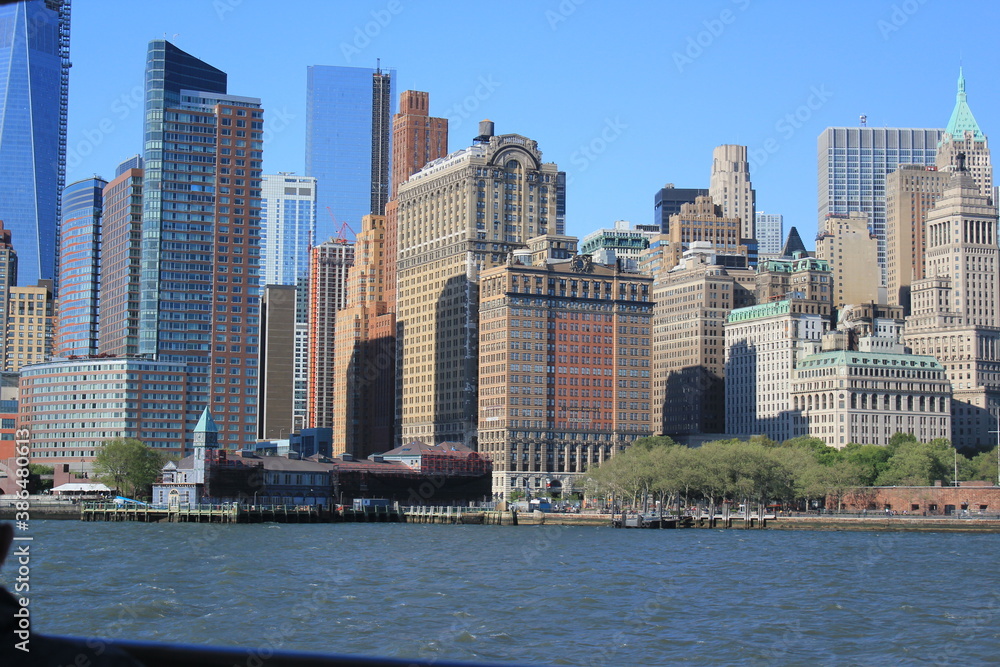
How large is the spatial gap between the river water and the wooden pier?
58.6 m

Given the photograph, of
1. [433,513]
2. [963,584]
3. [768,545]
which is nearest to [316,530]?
[433,513]

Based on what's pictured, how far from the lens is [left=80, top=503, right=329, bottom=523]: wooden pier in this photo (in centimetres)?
17450

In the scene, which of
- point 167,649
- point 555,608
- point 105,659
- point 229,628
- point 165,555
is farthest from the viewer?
point 165,555

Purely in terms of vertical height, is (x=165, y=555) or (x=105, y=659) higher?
(x=105, y=659)

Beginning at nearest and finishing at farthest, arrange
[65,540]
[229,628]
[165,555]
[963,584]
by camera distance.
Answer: [229,628] → [963,584] → [165,555] → [65,540]

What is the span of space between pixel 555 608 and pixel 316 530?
93.8 m

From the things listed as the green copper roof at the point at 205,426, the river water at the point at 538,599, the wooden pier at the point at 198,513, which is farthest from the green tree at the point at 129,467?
the river water at the point at 538,599

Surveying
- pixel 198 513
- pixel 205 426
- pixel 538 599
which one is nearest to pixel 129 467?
pixel 205 426

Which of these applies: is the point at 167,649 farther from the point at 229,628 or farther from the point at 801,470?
the point at 801,470

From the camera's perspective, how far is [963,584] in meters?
78.3

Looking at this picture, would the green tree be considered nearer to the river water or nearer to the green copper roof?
the green copper roof

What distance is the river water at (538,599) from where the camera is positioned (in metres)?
48.3

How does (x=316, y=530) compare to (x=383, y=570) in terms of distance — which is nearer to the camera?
(x=383, y=570)

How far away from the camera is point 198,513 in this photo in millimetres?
174375
